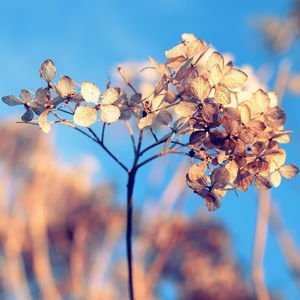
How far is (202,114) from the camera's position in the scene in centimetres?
106

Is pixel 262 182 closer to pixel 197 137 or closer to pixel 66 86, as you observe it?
pixel 197 137

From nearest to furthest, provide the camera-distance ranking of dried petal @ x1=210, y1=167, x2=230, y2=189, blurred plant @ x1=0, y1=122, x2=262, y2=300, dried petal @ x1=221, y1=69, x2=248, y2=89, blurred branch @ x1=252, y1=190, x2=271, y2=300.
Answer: dried petal @ x1=210, y1=167, x2=230, y2=189 < dried petal @ x1=221, y1=69, x2=248, y2=89 < blurred branch @ x1=252, y1=190, x2=271, y2=300 < blurred plant @ x1=0, y1=122, x2=262, y2=300

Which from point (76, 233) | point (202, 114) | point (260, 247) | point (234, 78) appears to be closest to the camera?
point (202, 114)

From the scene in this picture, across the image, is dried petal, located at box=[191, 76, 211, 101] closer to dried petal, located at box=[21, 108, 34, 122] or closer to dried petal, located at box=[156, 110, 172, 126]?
dried petal, located at box=[156, 110, 172, 126]

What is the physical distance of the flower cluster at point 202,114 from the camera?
1.08 m

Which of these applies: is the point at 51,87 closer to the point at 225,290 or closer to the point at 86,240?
the point at 225,290

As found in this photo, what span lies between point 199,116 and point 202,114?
38mm

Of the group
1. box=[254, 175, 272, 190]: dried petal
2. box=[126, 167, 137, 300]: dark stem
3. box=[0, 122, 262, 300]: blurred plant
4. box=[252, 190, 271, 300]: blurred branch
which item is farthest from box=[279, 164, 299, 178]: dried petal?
box=[0, 122, 262, 300]: blurred plant

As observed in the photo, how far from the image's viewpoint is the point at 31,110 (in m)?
1.16

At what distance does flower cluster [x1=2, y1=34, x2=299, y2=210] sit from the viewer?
3.54 ft

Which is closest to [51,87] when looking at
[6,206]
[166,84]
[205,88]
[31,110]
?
[31,110]

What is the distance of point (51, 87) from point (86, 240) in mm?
8047

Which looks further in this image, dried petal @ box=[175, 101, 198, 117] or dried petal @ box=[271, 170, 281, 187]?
dried petal @ box=[271, 170, 281, 187]

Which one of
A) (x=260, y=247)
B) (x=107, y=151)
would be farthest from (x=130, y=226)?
(x=260, y=247)
